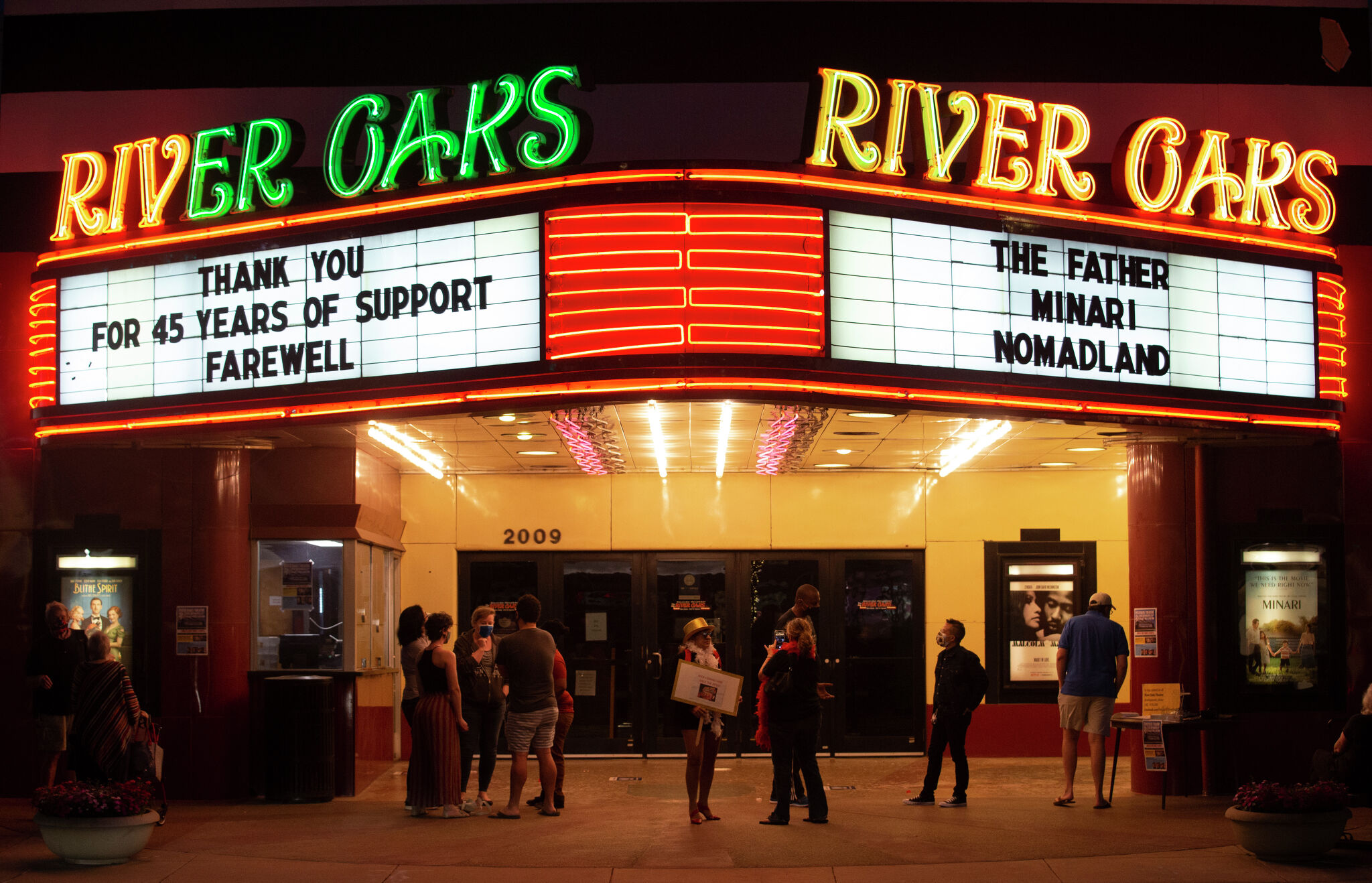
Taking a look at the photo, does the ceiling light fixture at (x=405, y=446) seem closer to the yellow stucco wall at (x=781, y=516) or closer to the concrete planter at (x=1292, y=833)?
the yellow stucco wall at (x=781, y=516)

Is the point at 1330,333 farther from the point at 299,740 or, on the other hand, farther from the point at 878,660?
the point at 299,740

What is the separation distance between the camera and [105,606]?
43.5 feet

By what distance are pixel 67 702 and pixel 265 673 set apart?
180 cm

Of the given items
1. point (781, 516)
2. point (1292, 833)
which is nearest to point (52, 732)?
point (781, 516)

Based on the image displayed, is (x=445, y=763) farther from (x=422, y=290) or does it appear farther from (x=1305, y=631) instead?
(x=1305, y=631)

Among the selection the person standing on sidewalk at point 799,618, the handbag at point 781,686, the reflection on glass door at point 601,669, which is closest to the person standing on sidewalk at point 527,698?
the handbag at point 781,686

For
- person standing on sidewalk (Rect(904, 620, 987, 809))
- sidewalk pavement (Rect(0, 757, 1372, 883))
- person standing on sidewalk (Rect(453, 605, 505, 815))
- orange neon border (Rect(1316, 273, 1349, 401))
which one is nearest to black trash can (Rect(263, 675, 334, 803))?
sidewalk pavement (Rect(0, 757, 1372, 883))

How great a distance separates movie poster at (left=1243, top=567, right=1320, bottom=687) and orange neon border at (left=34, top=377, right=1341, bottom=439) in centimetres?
167

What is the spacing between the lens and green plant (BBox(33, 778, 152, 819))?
9.31 m

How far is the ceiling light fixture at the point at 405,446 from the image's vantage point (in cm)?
1260

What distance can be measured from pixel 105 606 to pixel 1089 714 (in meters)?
9.60

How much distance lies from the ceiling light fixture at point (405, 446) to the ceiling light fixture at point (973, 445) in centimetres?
569

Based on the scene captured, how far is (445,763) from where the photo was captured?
1138 cm

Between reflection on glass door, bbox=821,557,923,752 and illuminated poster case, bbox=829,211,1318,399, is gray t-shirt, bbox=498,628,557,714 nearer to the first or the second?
illuminated poster case, bbox=829,211,1318,399
